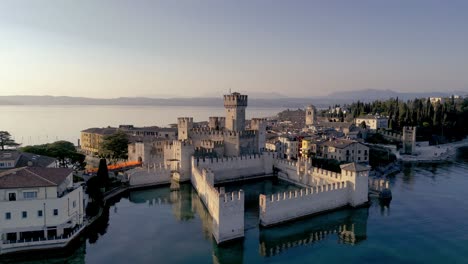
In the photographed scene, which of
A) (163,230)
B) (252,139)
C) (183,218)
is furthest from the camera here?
(252,139)

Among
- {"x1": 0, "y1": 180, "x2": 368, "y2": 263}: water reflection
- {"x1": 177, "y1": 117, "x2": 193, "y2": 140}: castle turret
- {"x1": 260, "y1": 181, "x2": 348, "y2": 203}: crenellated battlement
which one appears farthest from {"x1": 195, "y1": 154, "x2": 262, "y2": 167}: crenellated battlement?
{"x1": 260, "y1": 181, "x2": 348, "y2": 203}: crenellated battlement

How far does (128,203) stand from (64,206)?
778 cm

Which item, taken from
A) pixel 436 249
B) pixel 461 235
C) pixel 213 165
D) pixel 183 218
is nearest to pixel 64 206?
pixel 183 218

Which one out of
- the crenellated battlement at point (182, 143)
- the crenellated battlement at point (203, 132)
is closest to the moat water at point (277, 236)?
the crenellated battlement at point (182, 143)

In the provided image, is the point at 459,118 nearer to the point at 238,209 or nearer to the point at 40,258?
the point at 238,209

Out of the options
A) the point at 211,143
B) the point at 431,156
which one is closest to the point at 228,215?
the point at 211,143

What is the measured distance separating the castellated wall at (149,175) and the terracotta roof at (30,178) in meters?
10.4

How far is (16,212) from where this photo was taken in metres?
16.5

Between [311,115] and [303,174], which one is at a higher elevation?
[311,115]

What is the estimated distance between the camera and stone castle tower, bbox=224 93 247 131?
36.2 metres

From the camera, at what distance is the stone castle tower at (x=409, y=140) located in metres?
49.6

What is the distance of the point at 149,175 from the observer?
29469 mm

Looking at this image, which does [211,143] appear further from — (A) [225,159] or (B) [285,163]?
(B) [285,163]

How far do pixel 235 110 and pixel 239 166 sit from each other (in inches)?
261
